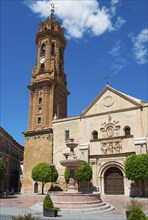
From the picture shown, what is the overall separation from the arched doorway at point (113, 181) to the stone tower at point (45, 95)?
9.35 meters

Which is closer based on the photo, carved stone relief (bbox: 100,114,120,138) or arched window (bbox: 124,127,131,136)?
arched window (bbox: 124,127,131,136)

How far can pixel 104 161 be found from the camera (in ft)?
99.3

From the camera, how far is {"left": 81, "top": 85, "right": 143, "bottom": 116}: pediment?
102 feet

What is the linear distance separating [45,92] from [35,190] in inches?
617

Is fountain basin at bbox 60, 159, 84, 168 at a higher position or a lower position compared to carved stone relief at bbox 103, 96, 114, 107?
lower

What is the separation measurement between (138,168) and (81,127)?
11480 millimetres

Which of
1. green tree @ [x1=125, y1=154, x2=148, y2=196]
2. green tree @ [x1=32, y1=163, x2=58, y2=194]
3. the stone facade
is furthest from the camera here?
green tree @ [x1=32, y1=163, x2=58, y2=194]

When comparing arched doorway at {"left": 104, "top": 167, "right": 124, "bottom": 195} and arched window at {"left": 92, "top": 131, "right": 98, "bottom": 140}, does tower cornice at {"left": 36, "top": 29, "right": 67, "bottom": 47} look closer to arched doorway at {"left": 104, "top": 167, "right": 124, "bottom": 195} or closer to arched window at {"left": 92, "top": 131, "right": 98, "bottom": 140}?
arched window at {"left": 92, "top": 131, "right": 98, "bottom": 140}

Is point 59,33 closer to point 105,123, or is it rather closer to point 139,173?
point 105,123

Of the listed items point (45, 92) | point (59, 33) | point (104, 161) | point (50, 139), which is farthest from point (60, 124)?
point (59, 33)

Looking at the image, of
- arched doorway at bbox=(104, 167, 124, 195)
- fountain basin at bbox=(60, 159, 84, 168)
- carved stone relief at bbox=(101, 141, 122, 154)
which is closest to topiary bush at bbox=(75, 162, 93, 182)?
arched doorway at bbox=(104, 167, 124, 195)

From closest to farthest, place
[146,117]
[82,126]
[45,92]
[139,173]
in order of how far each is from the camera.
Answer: [139,173], [146,117], [82,126], [45,92]

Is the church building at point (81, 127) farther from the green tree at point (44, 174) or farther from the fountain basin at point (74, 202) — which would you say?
the fountain basin at point (74, 202)

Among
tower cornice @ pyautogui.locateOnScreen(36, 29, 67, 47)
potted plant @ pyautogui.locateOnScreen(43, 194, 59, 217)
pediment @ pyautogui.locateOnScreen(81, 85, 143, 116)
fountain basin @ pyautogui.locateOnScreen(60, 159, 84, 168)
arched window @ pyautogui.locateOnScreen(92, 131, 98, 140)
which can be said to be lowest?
potted plant @ pyautogui.locateOnScreen(43, 194, 59, 217)
